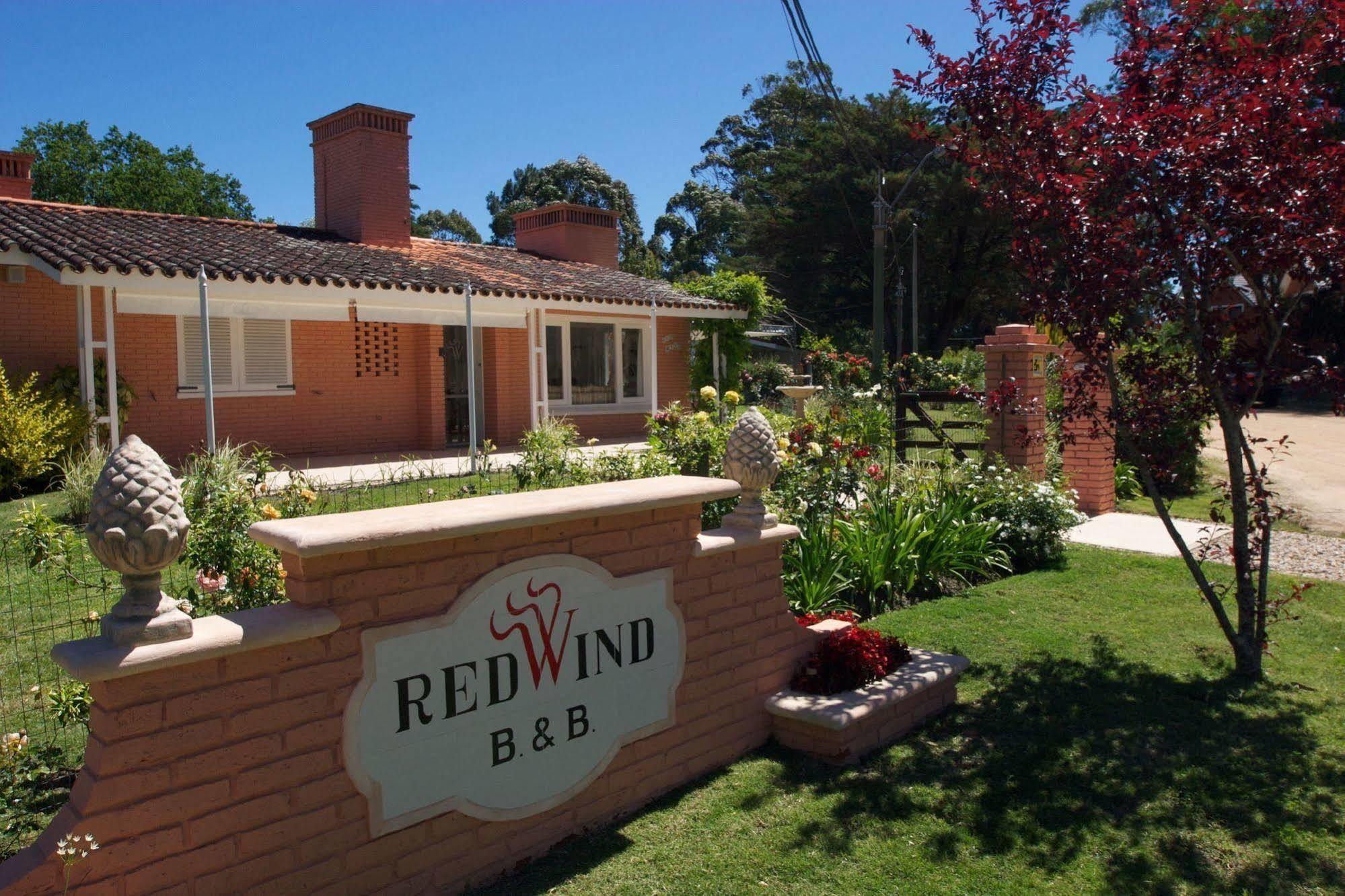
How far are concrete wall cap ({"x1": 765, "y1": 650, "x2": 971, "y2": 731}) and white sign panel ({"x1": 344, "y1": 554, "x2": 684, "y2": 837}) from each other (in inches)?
25.3

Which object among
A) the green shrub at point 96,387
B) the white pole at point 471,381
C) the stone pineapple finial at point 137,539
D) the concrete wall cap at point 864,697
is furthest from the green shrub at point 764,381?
the stone pineapple finial at point 137,539

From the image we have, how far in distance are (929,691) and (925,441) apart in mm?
6528

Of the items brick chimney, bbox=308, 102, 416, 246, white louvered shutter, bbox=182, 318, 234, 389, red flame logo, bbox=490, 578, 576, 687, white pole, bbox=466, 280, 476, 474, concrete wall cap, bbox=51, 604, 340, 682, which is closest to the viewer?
concrete wall cap, bbox=51, 604, 340, 682

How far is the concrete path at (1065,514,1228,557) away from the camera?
851 cm

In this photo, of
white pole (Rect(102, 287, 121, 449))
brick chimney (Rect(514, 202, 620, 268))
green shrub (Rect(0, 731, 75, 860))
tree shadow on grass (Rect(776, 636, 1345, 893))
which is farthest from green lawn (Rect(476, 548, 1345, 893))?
brick chimney (Rect(514, 202, 620, 268))

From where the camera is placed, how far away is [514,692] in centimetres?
330

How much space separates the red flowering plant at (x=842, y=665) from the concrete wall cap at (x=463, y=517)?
1.10 meters

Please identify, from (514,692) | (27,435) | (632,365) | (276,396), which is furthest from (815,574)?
(632,365)

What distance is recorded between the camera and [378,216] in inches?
742

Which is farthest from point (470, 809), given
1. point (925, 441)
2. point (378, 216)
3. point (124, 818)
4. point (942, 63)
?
point (378, 216)

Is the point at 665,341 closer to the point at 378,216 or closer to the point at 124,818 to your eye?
the point at 378,216

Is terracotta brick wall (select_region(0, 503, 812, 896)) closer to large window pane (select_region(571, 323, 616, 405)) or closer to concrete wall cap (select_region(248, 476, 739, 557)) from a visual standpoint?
concrete wall cap (select_region(248, 476, 739, 557))

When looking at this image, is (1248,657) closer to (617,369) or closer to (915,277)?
(617,369)

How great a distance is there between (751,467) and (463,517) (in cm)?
157
